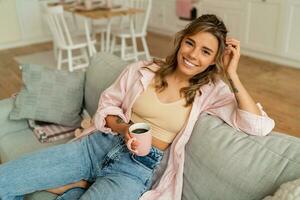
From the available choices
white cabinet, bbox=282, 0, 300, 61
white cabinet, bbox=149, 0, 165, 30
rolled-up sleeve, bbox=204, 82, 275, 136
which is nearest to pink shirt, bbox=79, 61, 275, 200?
rolled-up sleeve, bbox=204, 82, 275, 136

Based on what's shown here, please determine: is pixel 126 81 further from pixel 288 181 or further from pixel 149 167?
pixel 288 181

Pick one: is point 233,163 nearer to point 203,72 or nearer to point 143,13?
point 203,72

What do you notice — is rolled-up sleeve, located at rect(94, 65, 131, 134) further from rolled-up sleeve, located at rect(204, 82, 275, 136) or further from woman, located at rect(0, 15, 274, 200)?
rolled-up sleeve, located at rect(204, 82, 275, 136)

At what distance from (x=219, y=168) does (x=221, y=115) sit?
0.81 ft

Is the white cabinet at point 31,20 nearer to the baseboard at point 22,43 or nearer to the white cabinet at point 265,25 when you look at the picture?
the baseboard at point 22,43

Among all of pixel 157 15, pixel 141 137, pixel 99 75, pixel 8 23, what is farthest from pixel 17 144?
pixel 157 15

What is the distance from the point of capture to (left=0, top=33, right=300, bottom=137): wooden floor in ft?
9.74

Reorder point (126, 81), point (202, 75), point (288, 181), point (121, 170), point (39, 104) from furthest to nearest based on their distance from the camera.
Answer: point (39, 104)
point (126, 81)
point (202, 75)
point (121, 170)
point (288, 181)

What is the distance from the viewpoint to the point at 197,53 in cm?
133

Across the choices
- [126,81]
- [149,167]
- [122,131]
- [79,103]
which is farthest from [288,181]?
[79,103]

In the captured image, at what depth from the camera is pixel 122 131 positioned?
1.42m

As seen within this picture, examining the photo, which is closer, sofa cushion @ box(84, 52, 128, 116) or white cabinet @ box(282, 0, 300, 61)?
sofa cushion @ box(84, 52, 128, 116)

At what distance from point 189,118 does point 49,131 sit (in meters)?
0.97

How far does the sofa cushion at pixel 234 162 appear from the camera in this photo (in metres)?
1.04
